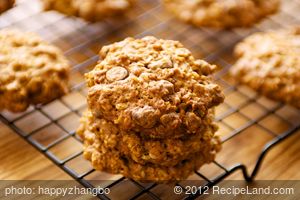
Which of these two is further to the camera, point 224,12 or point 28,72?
point 224,12

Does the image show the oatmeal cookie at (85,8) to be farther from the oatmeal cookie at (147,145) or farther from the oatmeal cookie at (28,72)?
the oatmeal cookie at (147,145)

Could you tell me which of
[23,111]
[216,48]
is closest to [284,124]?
[216,48]

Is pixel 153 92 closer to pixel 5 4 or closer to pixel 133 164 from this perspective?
pixel 133 164

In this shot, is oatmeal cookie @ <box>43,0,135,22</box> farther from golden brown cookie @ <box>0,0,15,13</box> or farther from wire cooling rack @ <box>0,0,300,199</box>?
golden brown cookie @ <box>0,0,15,13</box>

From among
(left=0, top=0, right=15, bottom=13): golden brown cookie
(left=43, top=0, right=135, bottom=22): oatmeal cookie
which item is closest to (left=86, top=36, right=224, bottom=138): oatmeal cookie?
(left=0, top=0, right=15, bottom=13): golden brown cookie

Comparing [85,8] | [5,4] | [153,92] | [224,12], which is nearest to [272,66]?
[224,12]

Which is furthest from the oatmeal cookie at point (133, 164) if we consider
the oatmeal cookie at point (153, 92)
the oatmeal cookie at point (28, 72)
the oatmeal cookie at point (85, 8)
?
the oatmeal cookie at point (85, 8)
